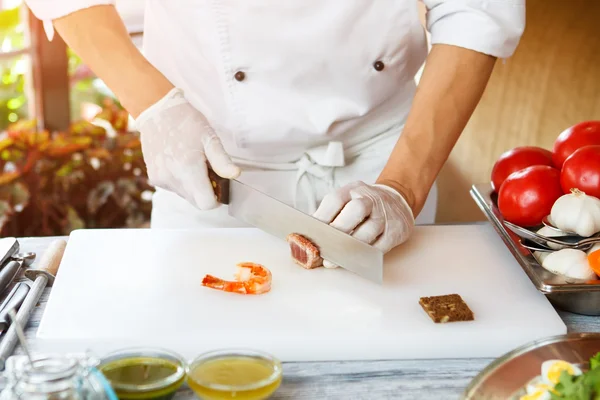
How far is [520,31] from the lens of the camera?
1.57 m

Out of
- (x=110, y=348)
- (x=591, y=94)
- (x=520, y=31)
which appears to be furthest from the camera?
(x=591, y=94)

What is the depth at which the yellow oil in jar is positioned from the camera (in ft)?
2.93

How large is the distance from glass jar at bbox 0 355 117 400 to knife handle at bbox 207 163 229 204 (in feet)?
2.26

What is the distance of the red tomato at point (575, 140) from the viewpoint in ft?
4.69

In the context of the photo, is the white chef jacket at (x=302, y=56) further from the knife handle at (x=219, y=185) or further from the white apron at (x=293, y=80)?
the knife handle at (x=219, y=185)

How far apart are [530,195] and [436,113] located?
1.00ft

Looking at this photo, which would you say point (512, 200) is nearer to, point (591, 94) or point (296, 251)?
point (296, 251)

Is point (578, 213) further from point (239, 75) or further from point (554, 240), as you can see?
point (239, 75)

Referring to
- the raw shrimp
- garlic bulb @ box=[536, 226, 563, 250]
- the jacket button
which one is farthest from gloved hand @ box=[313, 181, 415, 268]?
the jacket button

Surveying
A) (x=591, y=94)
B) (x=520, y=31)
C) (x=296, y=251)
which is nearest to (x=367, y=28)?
(x=520, y=31)

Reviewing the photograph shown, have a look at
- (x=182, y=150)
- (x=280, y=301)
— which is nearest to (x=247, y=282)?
(x=280, y=301)

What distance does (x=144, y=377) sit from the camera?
3.03 ft

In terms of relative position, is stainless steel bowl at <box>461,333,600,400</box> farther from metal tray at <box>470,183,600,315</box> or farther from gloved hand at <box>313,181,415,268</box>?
gloved hand at <box>313,181,415,268</box>

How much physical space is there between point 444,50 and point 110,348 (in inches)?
36.5
